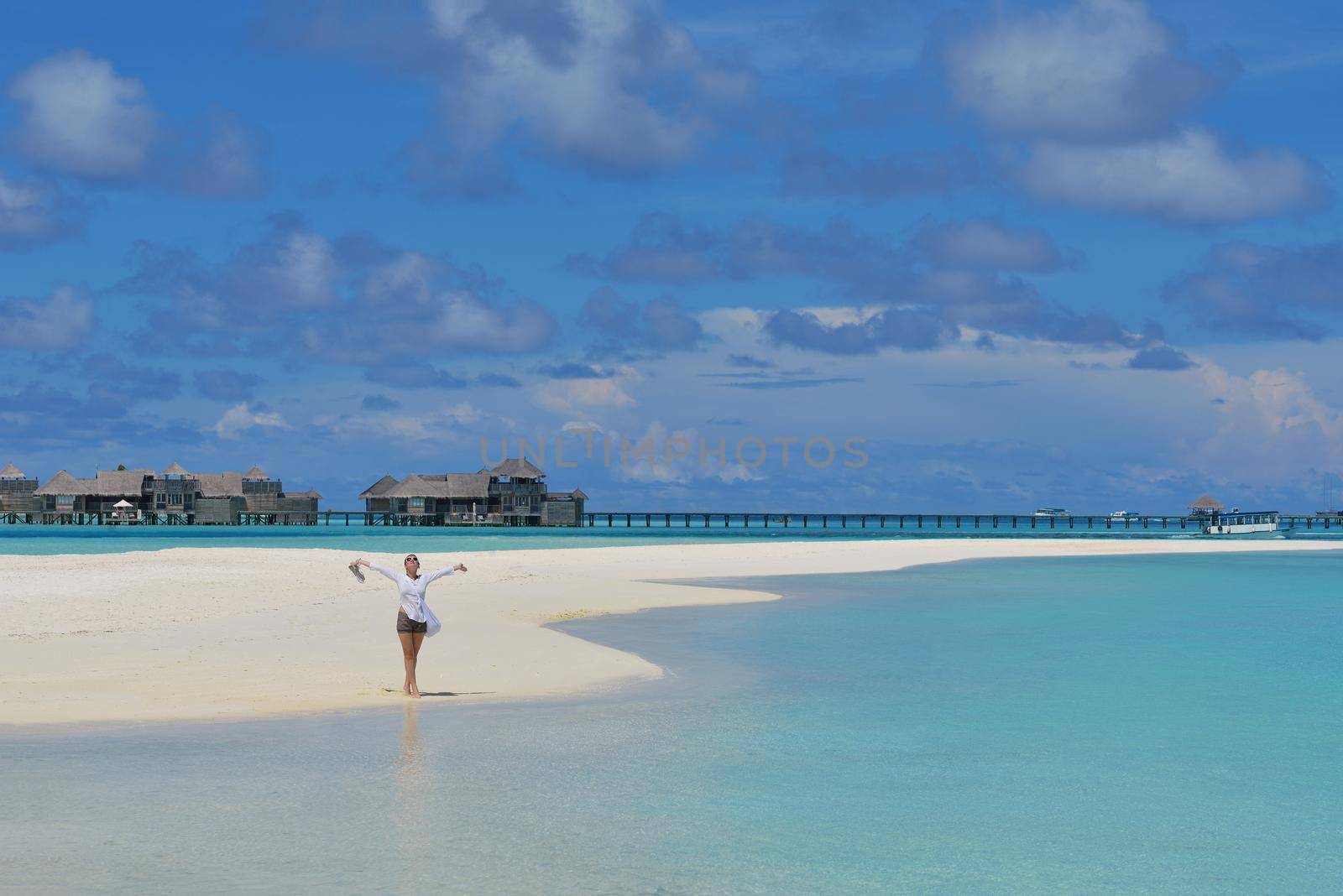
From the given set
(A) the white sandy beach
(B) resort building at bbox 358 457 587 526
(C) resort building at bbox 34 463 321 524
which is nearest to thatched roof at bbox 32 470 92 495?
(C) resort building at bbox 34 463 321 524

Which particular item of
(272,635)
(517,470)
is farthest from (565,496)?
(272,635)

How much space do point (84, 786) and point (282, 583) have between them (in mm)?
22520

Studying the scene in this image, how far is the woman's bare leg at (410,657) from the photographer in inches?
590

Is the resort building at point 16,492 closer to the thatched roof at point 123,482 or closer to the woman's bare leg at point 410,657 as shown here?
the thatched roof at point 123,482

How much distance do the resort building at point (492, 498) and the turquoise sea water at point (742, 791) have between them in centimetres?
11441

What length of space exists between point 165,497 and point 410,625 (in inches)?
5148

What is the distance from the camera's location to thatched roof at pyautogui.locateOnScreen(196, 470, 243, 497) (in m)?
139

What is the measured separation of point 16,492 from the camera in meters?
138

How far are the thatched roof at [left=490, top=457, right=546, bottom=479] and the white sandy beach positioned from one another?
290ft

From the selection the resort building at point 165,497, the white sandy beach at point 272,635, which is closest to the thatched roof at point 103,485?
the resort building at point 165,497

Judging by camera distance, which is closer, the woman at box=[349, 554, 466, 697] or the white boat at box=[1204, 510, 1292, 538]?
the woman at box=[349, 554, 466, 697]

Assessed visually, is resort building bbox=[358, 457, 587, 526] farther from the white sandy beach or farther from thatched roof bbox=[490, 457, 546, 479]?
the white sandy beach

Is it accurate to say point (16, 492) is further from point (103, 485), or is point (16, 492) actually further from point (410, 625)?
point (410, 625)

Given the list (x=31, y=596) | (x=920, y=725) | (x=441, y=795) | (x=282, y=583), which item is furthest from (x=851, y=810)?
(x=282, y=583)
